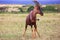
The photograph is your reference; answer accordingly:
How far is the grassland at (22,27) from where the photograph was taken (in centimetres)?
181

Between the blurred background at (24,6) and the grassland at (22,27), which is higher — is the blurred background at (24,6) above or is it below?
above

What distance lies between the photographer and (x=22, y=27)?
1.99 meters

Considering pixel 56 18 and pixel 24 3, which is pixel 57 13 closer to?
pixel 56 18

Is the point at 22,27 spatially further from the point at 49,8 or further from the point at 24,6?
the point at 49,8

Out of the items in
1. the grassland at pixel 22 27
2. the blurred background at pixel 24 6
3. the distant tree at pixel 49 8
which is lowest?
the grassland at pixel 22 27

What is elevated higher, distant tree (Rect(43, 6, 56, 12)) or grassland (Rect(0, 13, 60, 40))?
distant tree (Rect(43, 6, 56, 12))

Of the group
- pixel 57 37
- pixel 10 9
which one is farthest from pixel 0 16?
pixel 57 37

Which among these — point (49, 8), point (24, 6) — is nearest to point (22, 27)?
point (24, 6)

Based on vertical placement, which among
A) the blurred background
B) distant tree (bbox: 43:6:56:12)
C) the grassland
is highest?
the blurred background

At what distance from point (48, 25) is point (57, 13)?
0.21 m

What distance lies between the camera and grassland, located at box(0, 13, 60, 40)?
5.95 ft

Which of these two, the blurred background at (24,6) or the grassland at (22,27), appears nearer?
the grassland at (22,27)

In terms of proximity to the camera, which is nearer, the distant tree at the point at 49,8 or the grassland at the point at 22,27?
the grassland at the point at 22,27

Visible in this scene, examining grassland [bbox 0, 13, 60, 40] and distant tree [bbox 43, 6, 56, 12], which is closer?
grassland [bbox 0, 13, 60, 40]
